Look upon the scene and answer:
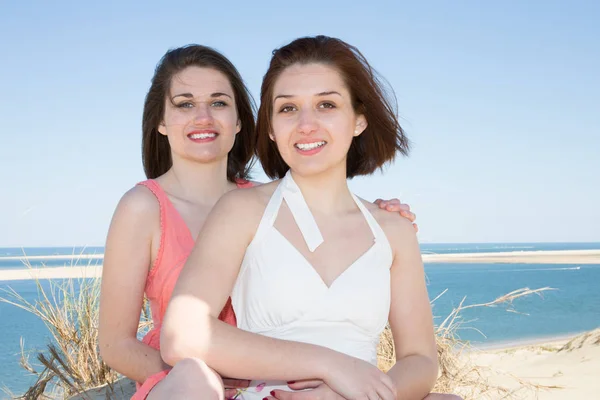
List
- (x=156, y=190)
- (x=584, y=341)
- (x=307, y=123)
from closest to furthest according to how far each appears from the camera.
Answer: (x=307, y=123), (x=156, y=190), (x=584, y=341)

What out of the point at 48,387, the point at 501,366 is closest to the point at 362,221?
the point at 48,387

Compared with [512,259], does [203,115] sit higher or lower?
higher

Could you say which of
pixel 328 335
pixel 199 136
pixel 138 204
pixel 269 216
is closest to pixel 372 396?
pixel 328 335

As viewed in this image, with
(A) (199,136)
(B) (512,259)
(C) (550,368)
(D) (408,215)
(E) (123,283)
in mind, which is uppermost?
(A) (199,136)

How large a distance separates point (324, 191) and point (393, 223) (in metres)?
0.26

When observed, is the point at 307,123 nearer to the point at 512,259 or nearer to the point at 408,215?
the point at 408,215

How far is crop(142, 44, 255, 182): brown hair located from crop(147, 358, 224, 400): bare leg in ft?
4.25

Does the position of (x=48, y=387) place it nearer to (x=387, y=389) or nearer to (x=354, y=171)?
(x=354, y=171)

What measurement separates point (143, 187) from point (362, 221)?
2.96 feet

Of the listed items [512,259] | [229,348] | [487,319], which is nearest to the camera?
[229,348]

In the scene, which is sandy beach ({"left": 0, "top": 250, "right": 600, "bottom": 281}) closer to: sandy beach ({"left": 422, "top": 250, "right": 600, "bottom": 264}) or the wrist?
sandy beach ({"left": 422, "top": 250, "right": 600, "bottom": 264})

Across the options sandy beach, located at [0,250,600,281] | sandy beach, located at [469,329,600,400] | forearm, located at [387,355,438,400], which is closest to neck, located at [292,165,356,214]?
forearm, located at [387,355,438,400]

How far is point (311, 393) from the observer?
181 cm

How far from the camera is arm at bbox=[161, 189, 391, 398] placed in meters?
1.80
